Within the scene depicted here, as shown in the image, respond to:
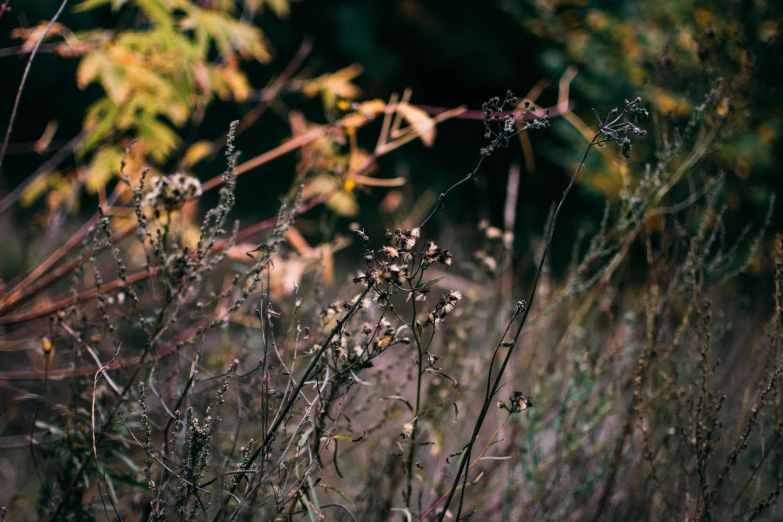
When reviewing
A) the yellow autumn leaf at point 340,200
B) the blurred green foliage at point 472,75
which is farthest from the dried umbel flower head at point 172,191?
the blurred green foliage at point 472,75

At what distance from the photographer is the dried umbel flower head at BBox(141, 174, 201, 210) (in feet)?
4.03

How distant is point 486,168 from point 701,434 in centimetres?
764

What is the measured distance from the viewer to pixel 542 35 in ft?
27.3

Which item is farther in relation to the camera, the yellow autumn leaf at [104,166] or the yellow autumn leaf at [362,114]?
the yellow autumn leaf at [104,166]

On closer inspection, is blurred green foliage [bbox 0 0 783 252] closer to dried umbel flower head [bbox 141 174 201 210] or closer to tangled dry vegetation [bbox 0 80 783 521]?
tangled dry vegetation [bbox 0 80 783 521]

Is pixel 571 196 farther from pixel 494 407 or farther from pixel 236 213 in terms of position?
pixel 494 407

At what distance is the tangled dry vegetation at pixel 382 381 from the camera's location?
1.12m

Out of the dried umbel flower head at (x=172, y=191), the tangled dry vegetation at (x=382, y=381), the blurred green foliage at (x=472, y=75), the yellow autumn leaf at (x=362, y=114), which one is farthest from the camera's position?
the blurred green foliage at (x=472, y=75)

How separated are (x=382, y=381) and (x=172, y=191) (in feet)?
2.88

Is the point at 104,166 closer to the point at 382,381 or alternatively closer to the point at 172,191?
the point at 172,191

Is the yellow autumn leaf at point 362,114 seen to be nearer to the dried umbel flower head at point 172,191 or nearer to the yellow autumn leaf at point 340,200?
the yellow autumn leaf at point 340,200

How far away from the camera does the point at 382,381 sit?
175cm

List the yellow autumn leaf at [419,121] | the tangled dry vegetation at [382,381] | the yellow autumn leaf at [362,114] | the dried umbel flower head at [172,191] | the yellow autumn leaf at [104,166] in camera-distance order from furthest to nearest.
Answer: the yellow autumn leaf at [104,166] → the yellow autumn leaf at [362,114] → the yellow autumn leaf at [419,121] → the dried umbel flower head at [172,191] → the tangled dry vegetation at [382,381]

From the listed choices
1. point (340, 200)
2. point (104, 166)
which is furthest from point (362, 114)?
point (104, 166)
